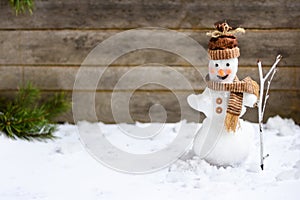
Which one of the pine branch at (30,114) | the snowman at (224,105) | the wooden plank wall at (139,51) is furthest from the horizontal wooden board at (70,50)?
the snowman at (224,105)

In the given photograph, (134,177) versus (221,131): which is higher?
(221,131)

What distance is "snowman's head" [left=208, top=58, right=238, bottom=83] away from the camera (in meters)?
1.62

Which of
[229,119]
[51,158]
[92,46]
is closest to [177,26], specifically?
[92,46]

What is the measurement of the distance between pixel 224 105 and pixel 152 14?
701mm

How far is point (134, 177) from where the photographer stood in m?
1.61

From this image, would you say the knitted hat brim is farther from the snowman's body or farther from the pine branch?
the pine branch

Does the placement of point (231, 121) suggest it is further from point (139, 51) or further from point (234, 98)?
point (139, 51)

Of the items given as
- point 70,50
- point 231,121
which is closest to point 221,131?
point 231,121

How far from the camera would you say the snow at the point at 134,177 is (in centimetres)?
146

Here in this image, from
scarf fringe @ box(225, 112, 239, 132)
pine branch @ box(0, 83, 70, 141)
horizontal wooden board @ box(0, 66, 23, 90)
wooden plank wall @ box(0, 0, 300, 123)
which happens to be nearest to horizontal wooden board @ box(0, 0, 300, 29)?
wooden plank wall @ box(0, 0, 300, 123)

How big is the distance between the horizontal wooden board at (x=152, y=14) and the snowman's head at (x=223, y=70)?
0.57 metres

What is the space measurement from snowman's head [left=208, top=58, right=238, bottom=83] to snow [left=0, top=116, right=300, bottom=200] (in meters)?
0.30

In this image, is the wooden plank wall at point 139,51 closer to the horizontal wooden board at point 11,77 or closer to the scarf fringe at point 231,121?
the horizontal wooden board at point 11,77

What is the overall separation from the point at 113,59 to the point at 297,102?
34.7 inches
